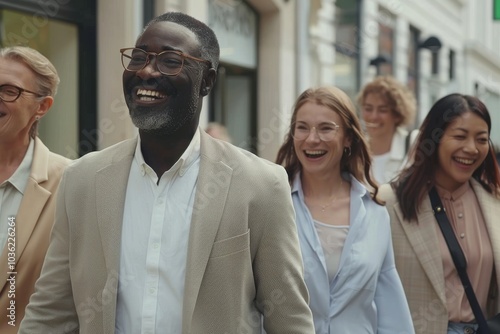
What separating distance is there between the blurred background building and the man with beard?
17.3 ft

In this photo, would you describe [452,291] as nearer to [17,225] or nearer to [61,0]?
[17,225]

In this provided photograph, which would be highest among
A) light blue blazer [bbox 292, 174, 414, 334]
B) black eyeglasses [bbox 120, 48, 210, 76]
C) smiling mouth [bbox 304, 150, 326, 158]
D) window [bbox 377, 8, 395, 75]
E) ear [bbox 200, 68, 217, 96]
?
window [bbox 377, 8, 395, 75]

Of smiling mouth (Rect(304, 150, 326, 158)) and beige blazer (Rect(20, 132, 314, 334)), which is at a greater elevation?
smiling mouth (Rect(304, 150, 326, 158))

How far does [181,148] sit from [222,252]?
1.20 ft

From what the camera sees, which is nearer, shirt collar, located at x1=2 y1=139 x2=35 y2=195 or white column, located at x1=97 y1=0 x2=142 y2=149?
shirt collar, located at x1=2 y1=139 x2=35 y2=195

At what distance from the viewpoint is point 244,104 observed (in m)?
13.7

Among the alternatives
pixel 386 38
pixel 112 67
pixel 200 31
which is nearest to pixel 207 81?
pixel 200 31

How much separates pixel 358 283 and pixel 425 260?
2.09ft

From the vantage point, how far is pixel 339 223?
4121 millimetres

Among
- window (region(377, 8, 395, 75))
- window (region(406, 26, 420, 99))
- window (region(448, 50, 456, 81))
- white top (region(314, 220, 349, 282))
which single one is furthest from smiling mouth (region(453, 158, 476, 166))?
window (region(448, 50, 456, 81))

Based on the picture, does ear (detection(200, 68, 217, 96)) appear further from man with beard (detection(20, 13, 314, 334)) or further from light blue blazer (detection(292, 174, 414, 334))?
light blue blazer (detection(292, 174, 414, 334))

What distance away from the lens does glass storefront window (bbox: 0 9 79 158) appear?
8.07 metres

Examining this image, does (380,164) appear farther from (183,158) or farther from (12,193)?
(183,158)

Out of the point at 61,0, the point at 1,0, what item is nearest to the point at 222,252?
the point at 1,0
